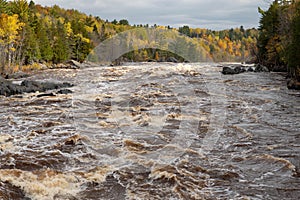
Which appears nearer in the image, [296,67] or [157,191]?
[157,191]

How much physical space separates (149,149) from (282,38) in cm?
3725

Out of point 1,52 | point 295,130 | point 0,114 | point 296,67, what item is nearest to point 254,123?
point 295,130

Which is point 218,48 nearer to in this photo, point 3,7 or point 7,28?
point 3,7

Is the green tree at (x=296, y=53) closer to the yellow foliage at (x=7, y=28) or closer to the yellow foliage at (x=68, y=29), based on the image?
the yellow foliage at (x=7, y=28)

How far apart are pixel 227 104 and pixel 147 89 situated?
9.31 m

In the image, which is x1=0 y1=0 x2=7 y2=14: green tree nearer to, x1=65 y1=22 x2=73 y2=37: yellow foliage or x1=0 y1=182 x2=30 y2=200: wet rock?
x1=65 y1=22 x2=73 y2=37: yellow foliage

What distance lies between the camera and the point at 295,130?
15.0 m

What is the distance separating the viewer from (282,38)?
43750 millimetres

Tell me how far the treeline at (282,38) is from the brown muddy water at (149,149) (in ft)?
43.7

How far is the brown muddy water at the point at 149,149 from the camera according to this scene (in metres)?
9.07

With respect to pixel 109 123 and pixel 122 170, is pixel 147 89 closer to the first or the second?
pixel 109 123

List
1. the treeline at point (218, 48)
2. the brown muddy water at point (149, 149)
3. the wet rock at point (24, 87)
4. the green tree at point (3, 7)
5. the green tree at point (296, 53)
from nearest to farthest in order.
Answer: the brown muddy water at point (149, 149), the wet rock at point (24, 87), the green tree at point (296, 53), the green tree at point (3, 7), the treeline at point (218, 48)

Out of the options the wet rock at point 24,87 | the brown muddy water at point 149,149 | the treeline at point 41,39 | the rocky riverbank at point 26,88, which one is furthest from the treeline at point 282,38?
the wet rock at point 24,87

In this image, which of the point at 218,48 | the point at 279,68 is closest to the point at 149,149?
the point at 279,68
